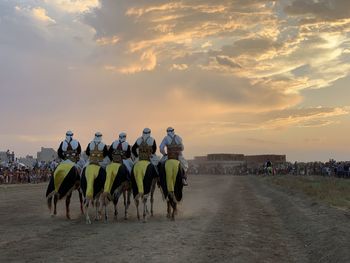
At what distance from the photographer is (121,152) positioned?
16.5 meters

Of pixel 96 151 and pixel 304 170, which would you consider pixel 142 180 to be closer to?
pixel 96 151

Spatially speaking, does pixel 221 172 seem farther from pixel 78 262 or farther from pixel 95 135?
pixel 78 262

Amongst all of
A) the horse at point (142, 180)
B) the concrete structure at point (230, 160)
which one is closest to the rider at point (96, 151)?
the horse at point (142, 180)

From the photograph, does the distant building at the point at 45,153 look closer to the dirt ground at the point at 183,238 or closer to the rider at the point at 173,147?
the dirt ground at the point at 183,238

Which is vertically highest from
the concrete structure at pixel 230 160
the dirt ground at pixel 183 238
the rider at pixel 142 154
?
the concrete structure at pixel 230 160

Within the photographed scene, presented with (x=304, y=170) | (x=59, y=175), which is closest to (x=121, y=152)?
(x=59, y=175)

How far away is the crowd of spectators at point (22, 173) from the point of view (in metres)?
45.3

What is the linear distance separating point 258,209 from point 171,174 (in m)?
6.03

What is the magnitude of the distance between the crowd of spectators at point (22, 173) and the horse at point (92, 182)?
2956 centimetres

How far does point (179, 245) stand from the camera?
10.8 m

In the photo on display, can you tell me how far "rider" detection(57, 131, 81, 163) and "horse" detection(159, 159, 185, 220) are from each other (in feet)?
9.71

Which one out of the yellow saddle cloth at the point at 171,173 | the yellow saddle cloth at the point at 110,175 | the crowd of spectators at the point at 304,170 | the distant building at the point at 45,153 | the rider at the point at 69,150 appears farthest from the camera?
the distant building at the point at 45,153

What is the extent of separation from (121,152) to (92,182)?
1.66m

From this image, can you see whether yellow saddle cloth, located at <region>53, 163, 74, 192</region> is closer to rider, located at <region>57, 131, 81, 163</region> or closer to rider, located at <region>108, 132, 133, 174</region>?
rider, located at <region>57, 131, 81, 163</region>
